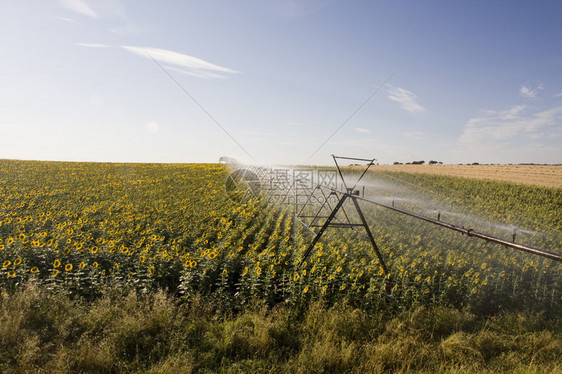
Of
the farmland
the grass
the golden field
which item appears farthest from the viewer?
the golden field

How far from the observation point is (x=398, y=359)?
3.98m

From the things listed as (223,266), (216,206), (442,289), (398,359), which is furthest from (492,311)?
(216,206)

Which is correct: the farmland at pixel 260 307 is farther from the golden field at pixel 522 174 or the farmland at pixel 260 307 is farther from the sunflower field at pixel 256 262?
the golden field at pixel 522 174

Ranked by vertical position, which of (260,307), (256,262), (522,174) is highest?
(522,174)

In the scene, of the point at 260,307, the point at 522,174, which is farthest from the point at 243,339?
the point at 522,174

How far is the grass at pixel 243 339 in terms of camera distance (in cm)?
371

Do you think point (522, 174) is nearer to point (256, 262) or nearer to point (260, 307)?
point (256, 262)

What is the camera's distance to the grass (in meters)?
3.71

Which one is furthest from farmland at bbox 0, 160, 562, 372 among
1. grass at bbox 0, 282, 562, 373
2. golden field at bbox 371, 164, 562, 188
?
golden field at bbox 371, 164, 562, 188

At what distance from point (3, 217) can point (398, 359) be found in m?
12.8

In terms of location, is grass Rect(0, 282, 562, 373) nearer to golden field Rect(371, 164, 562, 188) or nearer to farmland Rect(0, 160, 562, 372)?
farmland Rect(0, 160, 562, 372)

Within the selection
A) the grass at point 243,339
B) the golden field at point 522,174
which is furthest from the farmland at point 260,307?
the golden field at point 522,174

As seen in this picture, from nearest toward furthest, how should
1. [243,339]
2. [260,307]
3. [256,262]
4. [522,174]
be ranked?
[243,339], [260,307], [256,262], [522,174]

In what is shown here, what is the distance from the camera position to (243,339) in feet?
13.7
